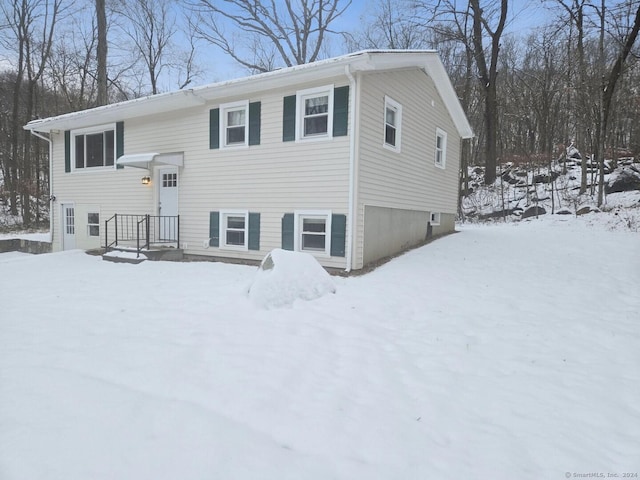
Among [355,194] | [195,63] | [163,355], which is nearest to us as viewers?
[163,355]

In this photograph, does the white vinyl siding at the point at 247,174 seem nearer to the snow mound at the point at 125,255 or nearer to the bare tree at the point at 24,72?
the snow mound at the point at 125,255

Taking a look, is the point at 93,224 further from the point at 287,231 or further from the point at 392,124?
the point at 392,124

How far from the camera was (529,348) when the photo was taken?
13.5 ft

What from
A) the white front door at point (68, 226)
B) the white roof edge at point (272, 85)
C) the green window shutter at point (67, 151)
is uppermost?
the white roof edge at point (272, 85)

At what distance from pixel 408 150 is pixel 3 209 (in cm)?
2330

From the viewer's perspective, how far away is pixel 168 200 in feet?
33.1

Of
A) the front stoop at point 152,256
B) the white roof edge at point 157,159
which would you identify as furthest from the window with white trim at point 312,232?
the white roof edge at point 157,159

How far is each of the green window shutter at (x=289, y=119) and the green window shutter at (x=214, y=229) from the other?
2627 millimetres

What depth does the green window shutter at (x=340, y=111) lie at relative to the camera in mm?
7465

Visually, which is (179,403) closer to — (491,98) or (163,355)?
(163,355)

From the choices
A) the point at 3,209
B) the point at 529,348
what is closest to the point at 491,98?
the point at 529,348

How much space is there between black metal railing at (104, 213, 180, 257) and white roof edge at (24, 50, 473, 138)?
2846 millimetres

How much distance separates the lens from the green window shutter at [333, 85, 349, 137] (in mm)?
7465

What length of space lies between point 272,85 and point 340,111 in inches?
69.7
